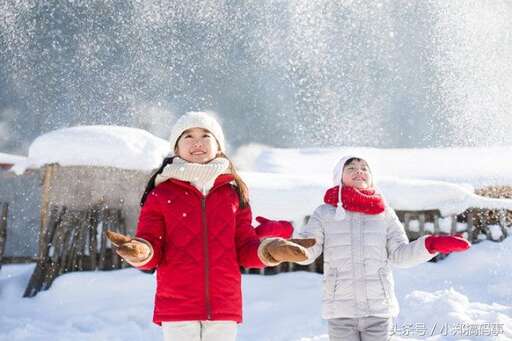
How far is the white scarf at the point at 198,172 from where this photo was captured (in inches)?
97.2

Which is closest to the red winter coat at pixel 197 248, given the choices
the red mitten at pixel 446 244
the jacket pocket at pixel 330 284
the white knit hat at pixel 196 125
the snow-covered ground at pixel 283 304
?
the white knit hat at pixel 196 125

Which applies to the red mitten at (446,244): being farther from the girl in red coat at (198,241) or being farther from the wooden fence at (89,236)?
the wooden fence at (89,236)

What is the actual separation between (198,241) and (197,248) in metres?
0.03

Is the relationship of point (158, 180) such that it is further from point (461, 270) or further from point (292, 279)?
point (461, 270)

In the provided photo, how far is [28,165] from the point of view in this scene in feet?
30.7

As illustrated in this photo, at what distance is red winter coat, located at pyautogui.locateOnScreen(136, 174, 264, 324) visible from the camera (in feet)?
7.53

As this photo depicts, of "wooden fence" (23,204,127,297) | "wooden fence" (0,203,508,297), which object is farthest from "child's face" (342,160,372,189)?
"wooden fence" (23,204,127,297)

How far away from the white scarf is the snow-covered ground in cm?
311

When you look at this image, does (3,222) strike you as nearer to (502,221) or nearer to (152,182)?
(152,182)

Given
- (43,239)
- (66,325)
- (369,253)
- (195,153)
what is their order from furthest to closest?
(43,239), (66,325), (369,253), (195,153)

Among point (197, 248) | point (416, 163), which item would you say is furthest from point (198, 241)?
point (416, 163)

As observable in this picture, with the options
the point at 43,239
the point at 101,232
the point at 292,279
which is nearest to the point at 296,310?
the point at 292,279

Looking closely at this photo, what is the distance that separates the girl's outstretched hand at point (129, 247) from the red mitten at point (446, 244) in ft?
5.16

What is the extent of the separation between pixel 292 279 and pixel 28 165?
5.16 metres
